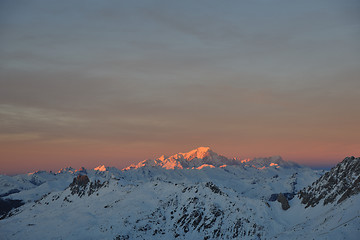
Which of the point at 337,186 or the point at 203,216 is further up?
the point at 337,186

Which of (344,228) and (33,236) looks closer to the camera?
(344,228)

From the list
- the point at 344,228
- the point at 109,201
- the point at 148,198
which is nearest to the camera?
the point at 344,228

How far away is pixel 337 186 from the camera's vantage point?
114438mm

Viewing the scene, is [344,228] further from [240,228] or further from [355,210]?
[240,228]

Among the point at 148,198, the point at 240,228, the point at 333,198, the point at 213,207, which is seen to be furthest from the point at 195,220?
the point at 333,198

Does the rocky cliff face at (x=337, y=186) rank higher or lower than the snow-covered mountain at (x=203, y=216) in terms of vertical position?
higher

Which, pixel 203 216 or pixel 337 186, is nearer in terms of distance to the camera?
pixel 337 186

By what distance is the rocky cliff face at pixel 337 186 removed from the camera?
106375 mm

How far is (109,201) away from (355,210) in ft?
341

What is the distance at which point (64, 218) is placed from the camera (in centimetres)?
15112

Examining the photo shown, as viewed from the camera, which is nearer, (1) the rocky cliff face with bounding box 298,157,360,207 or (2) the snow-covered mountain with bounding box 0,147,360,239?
(2) the snow-covered mountain with bounding box 0,147,360,239

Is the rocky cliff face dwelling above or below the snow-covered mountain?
above

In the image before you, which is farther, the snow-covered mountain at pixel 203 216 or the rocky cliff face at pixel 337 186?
the rocky cliff face at pixel 337 186

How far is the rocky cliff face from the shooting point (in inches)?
4188
